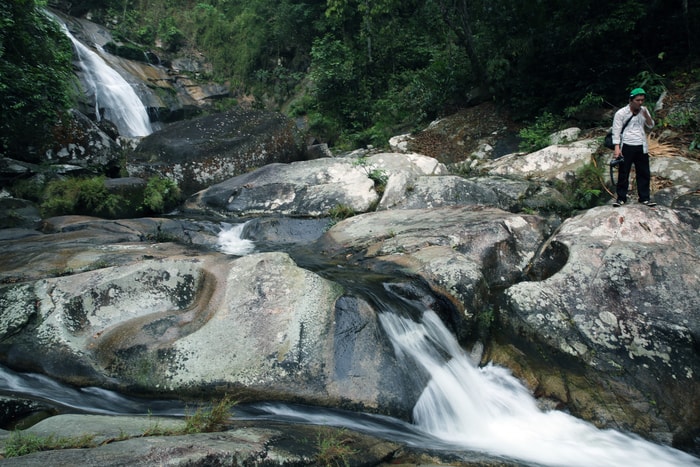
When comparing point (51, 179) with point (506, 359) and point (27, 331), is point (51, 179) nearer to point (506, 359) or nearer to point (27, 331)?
point (27, 331)

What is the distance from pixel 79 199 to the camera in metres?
8.98

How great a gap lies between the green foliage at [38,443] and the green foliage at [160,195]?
787 centimetres

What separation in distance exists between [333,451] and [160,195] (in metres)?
8.56

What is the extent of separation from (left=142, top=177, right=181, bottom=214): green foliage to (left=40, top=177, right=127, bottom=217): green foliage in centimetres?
63

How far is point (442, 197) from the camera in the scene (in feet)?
28.8

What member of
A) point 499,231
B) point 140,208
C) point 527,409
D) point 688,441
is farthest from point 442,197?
point 140,208

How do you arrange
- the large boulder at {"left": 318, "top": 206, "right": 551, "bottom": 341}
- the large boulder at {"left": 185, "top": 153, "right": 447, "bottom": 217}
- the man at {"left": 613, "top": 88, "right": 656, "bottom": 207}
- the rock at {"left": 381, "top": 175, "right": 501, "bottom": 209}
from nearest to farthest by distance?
the large boulder at {"left": 318, "top": 206, "right": 551, "bottom": 341} < the man at {"left": 613, "top": 88, "right": 656, "bottom": 207} < the rock at {"left": 381, "top": 175, "right": 501, "bottom": 209} < the large boulder at {"left": 185, "top": 153, "right": 447, "bottom": 217}

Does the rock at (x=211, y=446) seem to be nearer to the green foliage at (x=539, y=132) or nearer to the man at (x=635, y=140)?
the man at (x=635, y=140)

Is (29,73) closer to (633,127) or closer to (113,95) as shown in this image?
(113,95)

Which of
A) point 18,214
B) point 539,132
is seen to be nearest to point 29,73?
point 18,214

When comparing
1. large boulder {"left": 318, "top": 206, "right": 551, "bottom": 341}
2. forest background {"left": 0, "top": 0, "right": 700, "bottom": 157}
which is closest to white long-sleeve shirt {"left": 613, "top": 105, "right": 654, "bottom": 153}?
large boulder {"left": 318, "top": 206, "right": 551, "bottom": 341}

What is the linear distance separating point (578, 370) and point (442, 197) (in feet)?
15.1

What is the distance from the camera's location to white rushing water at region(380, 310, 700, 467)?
13.0 ft

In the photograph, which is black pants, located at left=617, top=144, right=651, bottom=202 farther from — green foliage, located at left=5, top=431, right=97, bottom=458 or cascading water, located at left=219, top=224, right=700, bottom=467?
green foliage, located at left=5, top=431, right=97, bottom=458
